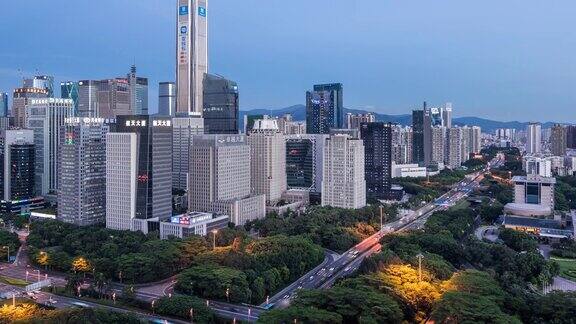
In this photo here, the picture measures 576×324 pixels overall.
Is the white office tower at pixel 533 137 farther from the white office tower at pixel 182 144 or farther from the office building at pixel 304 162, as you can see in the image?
the white office tower at pixel 182 144

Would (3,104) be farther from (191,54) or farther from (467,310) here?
(467,310)

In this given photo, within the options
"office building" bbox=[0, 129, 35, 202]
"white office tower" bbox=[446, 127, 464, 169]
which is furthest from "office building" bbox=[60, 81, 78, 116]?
"white office tower" bbox=[446, 127, 464, 169]

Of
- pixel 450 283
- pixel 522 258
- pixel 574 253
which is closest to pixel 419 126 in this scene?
pixel 574 253

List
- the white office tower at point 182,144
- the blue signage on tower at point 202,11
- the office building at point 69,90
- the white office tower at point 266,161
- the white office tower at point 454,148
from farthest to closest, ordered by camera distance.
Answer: the white office tower at point 454,148
the office building at point 69,90
the blue signage on tower at point 202,11
the white office tower at point 182,144
the white office tower at point 266,161

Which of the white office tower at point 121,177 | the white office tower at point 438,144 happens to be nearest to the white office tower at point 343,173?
the white office tower at point 121,177

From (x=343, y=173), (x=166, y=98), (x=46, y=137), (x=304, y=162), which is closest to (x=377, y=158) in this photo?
(x=304, y=162)

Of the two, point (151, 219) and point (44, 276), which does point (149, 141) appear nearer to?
point (151, 219)
